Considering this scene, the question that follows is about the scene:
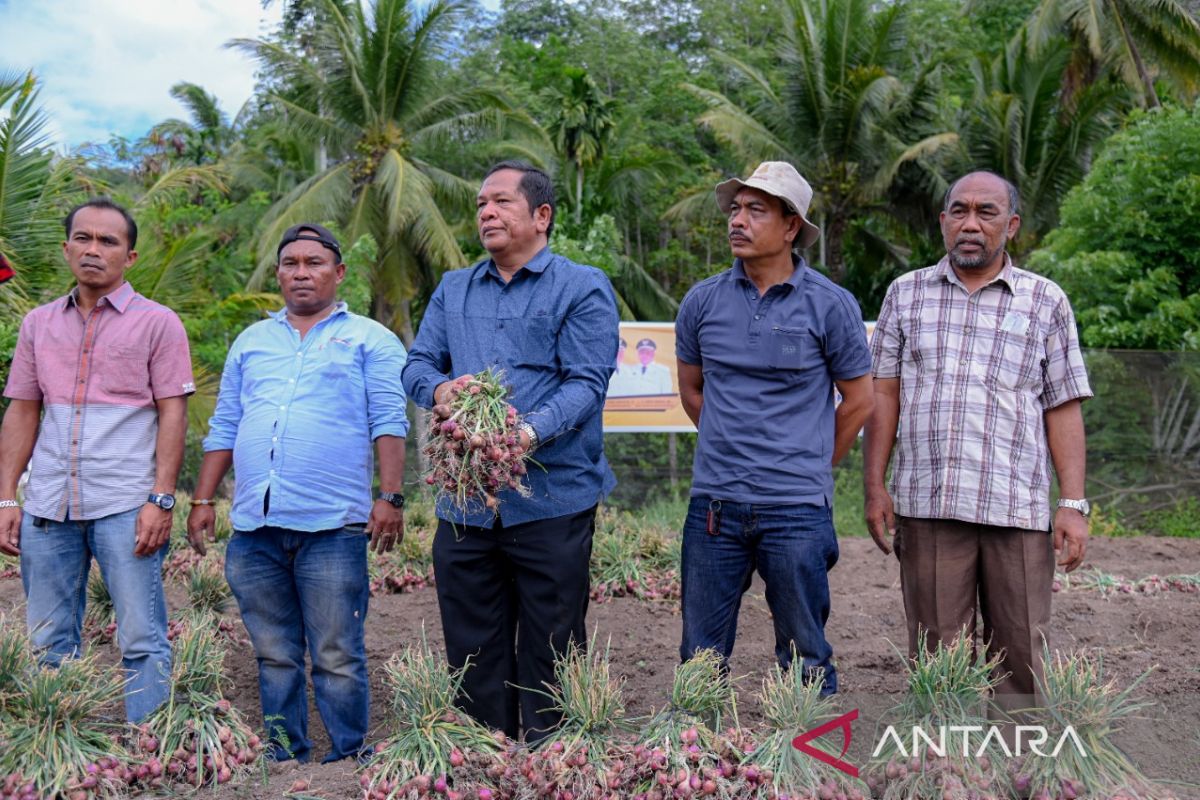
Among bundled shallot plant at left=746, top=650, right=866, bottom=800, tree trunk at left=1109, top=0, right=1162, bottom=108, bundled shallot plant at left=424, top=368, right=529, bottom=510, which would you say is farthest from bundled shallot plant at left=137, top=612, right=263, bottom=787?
tree trunk at left=1109, top=0, right=1162, bottom=108

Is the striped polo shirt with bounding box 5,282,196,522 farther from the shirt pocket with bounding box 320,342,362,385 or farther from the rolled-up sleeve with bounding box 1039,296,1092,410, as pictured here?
the rolled-up sleeve with bounding box 1039,296,1092,410

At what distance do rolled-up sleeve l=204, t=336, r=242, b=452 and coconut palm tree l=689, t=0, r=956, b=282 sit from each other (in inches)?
718

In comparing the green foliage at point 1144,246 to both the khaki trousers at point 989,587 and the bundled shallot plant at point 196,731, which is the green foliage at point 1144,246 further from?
the bundled shallot plant at point 196,731

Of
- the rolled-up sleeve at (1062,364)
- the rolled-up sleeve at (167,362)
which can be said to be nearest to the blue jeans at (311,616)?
the rolled-up sleeve at (167,362)

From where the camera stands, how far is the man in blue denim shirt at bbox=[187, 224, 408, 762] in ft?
13.4

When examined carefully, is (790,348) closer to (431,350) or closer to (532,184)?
(532,184)

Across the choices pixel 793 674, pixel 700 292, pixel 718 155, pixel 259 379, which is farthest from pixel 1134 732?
pixel 718 155

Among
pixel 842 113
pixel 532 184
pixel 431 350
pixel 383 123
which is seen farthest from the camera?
pixel 383 123

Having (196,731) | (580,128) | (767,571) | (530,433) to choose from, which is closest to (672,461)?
(767,571)

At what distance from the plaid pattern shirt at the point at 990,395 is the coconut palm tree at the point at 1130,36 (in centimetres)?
1910

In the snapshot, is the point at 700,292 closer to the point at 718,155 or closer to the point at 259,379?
the point at 259,379

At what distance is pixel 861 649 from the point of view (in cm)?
608

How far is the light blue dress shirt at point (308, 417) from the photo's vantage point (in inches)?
160

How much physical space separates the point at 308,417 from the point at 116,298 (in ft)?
2.97
